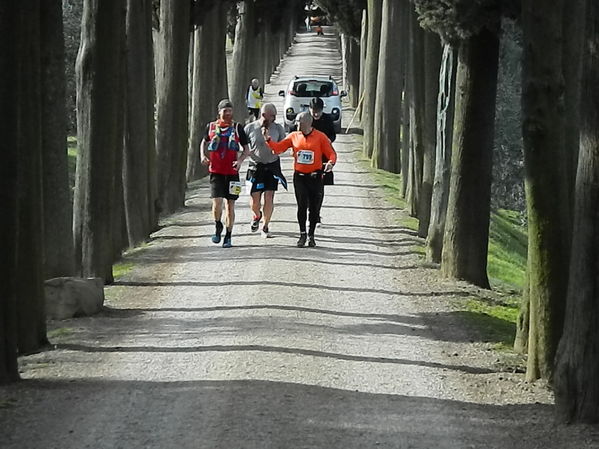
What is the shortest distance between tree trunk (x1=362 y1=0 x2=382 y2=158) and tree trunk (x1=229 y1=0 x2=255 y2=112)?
6119 mm

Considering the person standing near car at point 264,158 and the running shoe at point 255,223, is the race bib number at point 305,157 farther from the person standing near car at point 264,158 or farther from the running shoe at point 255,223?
the running shoe at point 255,223

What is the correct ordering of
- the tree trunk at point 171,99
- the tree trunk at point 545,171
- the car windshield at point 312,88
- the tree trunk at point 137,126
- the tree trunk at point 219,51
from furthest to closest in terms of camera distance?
1. the car windshield at point 312,88
2. the tree trunk at point 219,51
3. the tree trunk at point 171,99
4. the tree trunk at point 137,126
5. the tree trunk at point 545,171

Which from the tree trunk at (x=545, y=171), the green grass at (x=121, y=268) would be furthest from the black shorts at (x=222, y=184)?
the tree trunk at (x=545, y=171)

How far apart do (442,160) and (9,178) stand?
884cm

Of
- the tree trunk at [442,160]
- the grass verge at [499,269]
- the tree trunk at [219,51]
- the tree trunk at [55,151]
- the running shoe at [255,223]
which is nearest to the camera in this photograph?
the grass verge at [499,269]

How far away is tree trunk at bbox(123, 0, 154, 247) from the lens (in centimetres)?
2080

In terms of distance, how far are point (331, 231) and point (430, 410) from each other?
1162 cm

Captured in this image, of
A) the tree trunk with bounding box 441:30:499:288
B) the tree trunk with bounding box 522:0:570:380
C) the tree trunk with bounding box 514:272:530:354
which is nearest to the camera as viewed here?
the tree trunk with bounding box 522:0:570:380

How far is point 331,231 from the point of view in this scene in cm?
2184

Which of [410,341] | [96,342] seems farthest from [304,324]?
[96,342]

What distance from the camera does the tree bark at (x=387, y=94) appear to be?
99.6ft

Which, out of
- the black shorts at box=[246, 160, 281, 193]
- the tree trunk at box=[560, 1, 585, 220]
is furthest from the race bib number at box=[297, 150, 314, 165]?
the tree trunk at box=[560, 1, 585, 220]

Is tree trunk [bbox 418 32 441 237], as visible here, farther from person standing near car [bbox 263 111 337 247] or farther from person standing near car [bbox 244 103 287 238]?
person standing near car [bbox 244 103 287 238]

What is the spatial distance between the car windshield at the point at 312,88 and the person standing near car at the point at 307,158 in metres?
23.4
